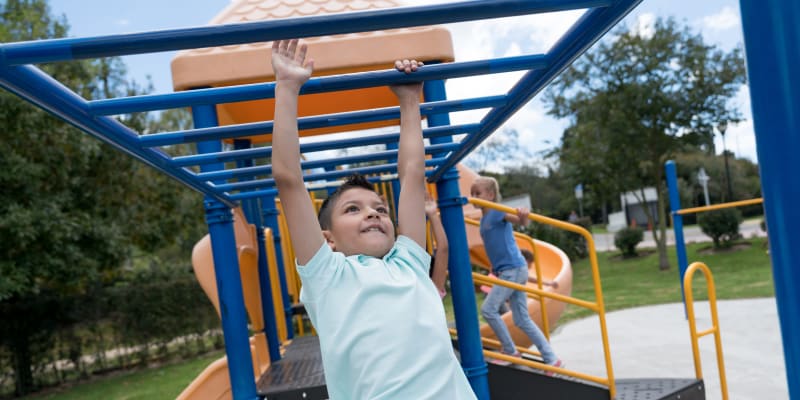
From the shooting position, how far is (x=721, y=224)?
17.9m

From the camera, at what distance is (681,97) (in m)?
15.7

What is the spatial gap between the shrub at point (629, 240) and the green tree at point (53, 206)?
12742 millimetres

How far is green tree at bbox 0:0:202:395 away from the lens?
9367 millimetres

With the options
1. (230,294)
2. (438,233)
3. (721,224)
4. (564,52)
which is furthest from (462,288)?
(721,224)

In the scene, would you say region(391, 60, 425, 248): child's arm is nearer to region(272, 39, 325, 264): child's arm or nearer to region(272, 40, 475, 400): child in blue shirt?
region(272, 40, 475, 400): child in blue shirt

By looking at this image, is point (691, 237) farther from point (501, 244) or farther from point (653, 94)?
point (501, 244)

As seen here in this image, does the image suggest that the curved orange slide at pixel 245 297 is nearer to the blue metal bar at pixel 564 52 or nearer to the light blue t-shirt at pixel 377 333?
the blue metal bar at pixel 564 52

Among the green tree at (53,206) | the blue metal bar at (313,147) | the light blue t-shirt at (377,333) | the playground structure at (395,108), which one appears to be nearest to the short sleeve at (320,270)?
the light blue t-shirt at (377,333)

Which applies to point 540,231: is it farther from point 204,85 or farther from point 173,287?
point 204,85

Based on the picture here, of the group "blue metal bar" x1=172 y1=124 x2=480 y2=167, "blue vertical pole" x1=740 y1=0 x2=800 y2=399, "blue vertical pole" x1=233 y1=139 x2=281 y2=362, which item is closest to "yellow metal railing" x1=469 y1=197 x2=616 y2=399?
"blue vertical pole" x1=233 y1=139 x2=281 y2=362

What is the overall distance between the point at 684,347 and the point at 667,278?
7.81 metres

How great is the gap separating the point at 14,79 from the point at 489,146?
25576mm

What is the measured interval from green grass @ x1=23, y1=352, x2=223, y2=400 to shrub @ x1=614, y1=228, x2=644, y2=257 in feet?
42.2

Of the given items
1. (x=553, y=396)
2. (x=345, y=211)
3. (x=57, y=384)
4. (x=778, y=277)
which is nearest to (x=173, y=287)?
(x=57, y=384)
